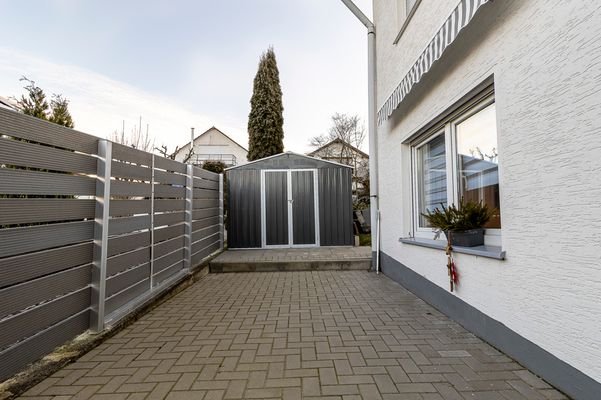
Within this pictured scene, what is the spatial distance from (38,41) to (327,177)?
819 centimetres

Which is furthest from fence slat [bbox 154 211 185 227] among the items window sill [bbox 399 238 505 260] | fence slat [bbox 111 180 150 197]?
window sill [bbox 399 238 505 260]

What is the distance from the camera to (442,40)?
9.53 ft

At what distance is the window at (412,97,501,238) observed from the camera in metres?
2.88

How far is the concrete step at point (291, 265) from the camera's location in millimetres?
6074

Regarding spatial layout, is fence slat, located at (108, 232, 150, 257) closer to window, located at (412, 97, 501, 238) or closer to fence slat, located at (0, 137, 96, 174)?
fence slat, located at (0, 137, 96, 174)

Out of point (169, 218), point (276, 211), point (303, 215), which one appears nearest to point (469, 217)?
point (169, 218)

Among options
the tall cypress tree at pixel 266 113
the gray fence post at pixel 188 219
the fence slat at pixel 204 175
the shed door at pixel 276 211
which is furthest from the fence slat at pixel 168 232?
the tall cypress tree at pixel 266 113

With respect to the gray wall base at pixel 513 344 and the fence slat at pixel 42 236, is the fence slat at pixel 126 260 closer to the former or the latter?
the fence slat at pixel 42 236

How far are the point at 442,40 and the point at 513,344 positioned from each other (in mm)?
2857

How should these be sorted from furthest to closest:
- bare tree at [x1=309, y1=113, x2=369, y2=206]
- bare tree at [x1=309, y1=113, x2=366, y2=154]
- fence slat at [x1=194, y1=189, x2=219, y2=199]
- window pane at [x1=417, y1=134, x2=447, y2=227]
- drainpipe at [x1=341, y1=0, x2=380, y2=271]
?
bare tree at [x1=309, y1=113, x2=366, y2=154] < bare tree at [x1=309, y1=113, x2=369, y2=206] < drainpipe at [x1=341, y1=0, x2=380, y2=271] < fence slat at [x1=194, y1=189, x2=219, y2=199] < window pane at [x1=417, y1=134, x2=447, y2=227]

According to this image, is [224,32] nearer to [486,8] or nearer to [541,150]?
[486,8]

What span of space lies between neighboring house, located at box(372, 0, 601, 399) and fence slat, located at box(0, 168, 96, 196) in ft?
12.2

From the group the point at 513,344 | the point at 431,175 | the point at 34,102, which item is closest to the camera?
the point at 513,344

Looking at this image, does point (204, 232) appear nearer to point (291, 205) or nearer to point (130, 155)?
point (291, 205)
